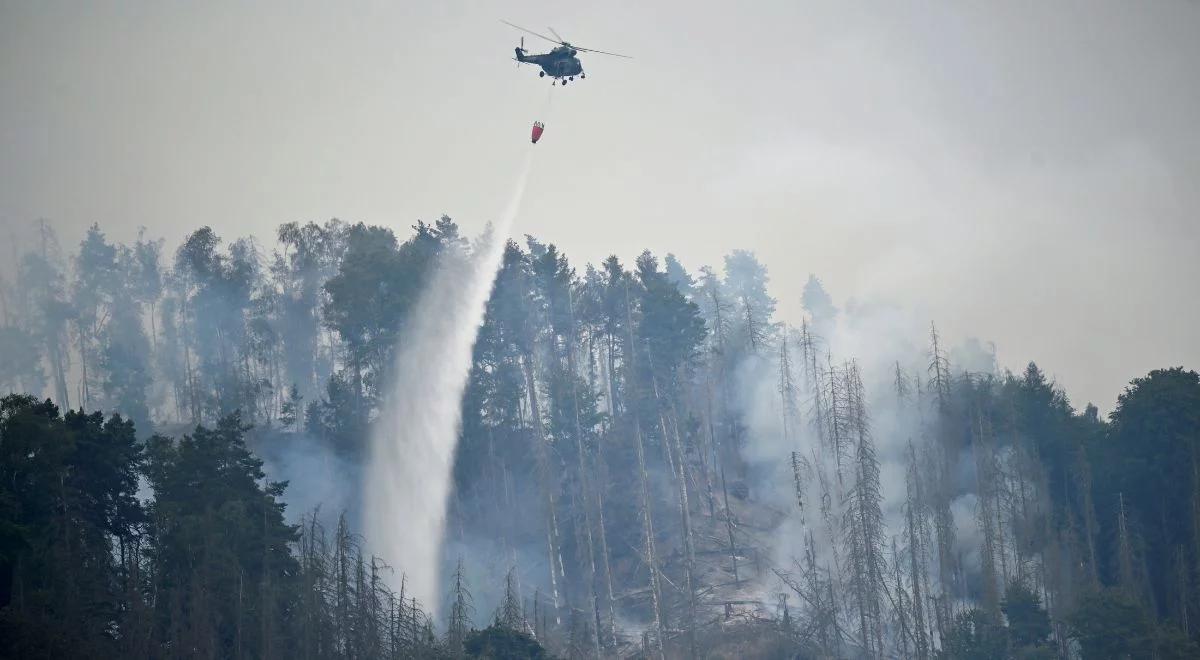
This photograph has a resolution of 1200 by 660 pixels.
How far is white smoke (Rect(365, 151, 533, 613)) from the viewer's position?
268ft

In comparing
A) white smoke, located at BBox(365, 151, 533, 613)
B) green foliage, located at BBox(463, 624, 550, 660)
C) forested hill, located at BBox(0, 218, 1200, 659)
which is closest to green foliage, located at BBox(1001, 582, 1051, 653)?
forested hill, located at BBox(0, 218, 1200, 659)

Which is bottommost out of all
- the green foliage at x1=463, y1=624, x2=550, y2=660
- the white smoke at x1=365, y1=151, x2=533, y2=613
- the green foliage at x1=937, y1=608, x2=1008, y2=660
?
the green foliage at x1=937, y1=608, x2=1008, y2=660

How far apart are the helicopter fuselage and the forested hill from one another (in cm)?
2008

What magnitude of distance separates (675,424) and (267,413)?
30124 millimetres

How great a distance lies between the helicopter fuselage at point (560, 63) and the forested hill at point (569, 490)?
20082 millimetres

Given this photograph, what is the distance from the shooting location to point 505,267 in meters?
90.7

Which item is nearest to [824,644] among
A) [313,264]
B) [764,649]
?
[764,649]

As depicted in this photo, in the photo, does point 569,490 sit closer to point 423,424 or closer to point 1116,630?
point 423,424

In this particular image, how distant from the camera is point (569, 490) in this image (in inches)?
3374

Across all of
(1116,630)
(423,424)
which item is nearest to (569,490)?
(423,424)

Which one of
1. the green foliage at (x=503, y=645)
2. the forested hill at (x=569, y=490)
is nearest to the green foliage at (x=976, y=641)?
the forested hill at (x=569, y=490)

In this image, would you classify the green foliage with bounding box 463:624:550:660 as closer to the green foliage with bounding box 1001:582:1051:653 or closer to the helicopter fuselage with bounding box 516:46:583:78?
the green foliage with bounding box 1001:582:1051:653

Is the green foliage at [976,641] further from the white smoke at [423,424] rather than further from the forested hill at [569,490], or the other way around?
the white smoke at [423,424]

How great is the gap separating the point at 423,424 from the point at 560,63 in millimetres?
25963
